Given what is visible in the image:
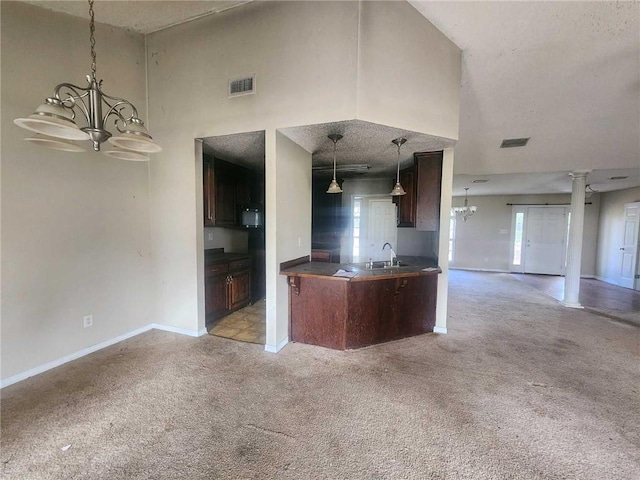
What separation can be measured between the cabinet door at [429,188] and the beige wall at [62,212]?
3.44 metres

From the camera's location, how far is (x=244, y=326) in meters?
3.51

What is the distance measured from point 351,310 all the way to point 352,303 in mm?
76

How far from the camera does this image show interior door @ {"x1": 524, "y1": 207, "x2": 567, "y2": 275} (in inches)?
304

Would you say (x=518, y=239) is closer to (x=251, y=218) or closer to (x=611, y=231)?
(x=611, y=231)

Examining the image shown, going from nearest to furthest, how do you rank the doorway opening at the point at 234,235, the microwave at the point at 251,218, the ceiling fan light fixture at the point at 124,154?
the ceiling fan light fixture at the point at 124,154
the doorway opening at the point at 234,235
the microwave at the point at 251,218

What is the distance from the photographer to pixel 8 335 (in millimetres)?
2201

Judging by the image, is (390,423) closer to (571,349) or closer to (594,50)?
(571,349)

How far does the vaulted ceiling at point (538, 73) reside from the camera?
2.41 meters

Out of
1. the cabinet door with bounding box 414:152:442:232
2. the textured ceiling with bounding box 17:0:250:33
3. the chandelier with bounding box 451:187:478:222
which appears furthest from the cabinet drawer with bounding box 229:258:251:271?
the chandelier with bounding box 451:187:478:222

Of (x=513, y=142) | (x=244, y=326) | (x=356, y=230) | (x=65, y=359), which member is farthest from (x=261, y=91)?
(x=513, y=142)

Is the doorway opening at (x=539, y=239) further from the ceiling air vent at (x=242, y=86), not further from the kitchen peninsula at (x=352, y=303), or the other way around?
the ceiling air vent at (x=242, y=86)

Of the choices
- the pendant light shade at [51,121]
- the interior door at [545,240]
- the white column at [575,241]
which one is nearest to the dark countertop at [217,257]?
the pendant light shade at [51,121]

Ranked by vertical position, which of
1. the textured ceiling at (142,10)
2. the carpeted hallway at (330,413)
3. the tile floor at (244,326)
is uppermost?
the textured ceiling at (142,10)

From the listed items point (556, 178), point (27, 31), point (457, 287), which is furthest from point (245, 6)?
point (556, 178)
